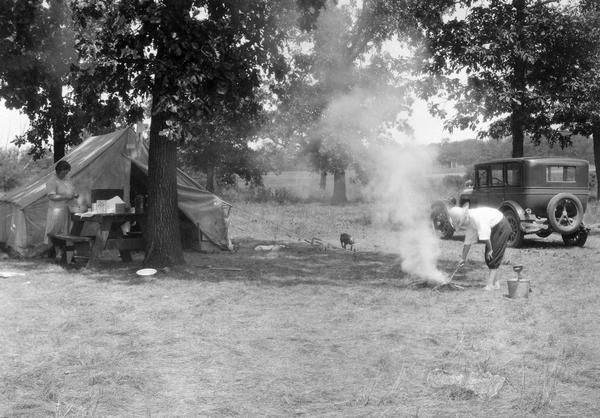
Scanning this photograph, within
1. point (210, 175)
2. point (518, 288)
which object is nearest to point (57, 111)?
point (518, 288)

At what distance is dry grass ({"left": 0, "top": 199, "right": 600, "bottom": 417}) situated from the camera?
448 centimetres

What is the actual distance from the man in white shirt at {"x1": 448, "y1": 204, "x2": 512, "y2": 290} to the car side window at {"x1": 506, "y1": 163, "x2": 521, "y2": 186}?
6095 mm

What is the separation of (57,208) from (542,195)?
10517 millimetres

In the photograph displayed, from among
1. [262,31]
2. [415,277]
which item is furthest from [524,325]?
[262,31]

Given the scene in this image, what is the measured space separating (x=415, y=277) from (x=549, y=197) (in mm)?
6097

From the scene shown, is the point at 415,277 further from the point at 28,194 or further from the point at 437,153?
the point at 28,194

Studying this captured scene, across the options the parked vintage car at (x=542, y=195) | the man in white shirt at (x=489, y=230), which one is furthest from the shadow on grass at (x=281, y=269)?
the parked vintage car at (x=542, y=195)

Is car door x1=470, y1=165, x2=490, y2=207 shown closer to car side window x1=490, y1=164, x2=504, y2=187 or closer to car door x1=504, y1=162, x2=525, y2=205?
car side window x1=490, y1=164, x2=504, y2=187

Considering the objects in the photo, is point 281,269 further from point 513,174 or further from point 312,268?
point 513,174

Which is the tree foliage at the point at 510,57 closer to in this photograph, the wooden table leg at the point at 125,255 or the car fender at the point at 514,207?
the car fender at the point at 514,207

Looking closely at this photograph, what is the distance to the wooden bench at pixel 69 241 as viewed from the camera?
11039 mm

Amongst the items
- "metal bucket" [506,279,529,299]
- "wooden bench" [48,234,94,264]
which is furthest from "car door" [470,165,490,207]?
"wooden bench" [48,234,94,264]

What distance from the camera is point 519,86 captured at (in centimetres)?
2116

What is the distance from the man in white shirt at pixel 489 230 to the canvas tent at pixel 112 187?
634 cm
